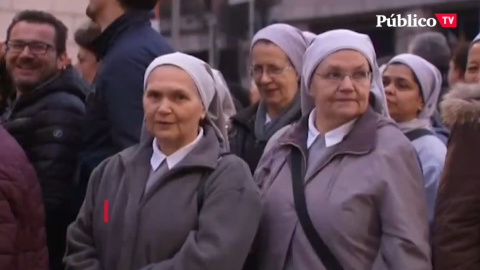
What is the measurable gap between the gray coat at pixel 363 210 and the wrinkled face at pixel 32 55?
1799 mm

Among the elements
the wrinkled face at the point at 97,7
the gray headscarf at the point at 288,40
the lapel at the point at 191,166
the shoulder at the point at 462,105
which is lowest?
the lapel at the point at 191,166

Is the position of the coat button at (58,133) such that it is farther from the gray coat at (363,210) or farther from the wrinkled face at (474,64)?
the wrinkled face at (474,64)

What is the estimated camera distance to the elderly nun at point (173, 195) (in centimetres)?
338

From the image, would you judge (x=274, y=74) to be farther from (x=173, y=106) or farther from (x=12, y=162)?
(x=12, y=162)

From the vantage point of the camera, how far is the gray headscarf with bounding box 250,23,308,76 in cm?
445

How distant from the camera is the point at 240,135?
181 inches

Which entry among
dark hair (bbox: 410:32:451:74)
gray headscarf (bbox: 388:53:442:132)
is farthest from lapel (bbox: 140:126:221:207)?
dark hair (bbox: 410:32:451:74)

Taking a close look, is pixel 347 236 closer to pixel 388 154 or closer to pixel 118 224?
pixel 388 154

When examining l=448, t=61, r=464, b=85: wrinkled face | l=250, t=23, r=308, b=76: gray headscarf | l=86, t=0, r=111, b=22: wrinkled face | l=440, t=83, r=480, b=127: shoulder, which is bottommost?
l=448, t=61, r=464, b=85: wrinkled face

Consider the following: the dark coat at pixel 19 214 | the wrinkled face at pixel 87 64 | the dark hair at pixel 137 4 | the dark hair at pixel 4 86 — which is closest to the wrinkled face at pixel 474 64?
the dark hair at pixel 137 4

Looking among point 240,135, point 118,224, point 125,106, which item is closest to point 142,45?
point 125,106

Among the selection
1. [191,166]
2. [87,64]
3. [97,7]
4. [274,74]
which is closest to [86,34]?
[87,64]

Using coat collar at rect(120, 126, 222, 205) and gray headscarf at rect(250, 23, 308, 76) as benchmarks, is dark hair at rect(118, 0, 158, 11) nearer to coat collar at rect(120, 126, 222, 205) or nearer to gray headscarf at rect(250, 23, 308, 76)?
gray headscarf at rect(250, 23, 308, 76)

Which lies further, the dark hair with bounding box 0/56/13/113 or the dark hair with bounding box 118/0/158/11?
the dark hair with bounding box 0/56/13/113
